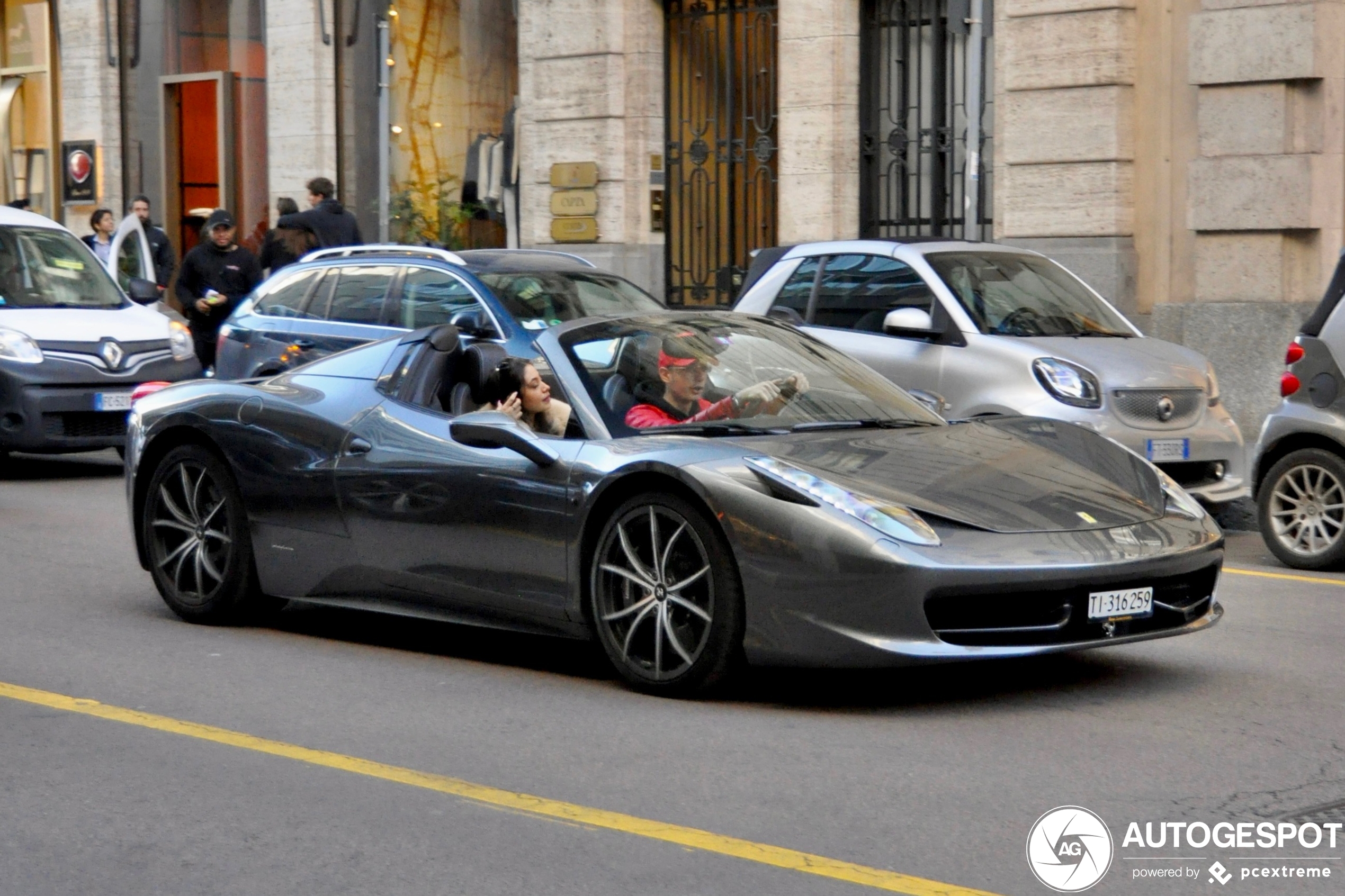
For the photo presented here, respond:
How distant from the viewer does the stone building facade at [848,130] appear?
15961 mm

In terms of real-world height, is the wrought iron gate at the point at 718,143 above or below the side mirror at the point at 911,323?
above

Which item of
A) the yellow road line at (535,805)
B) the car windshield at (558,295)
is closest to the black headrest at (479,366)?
the yellow road line at (535,805)

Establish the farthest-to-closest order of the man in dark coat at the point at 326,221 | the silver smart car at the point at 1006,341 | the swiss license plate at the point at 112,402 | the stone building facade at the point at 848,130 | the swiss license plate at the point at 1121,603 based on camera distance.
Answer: the man in dark coat at the point at 326,221 → the stone building facade at the point at 848,130 → the swiss license plate at the point at 112,402 → the silver smart car at the point at 1006,341 → the swiss license plate at the point at 1121,603

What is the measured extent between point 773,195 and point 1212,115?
15.6 feet

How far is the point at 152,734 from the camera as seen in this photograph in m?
6.21

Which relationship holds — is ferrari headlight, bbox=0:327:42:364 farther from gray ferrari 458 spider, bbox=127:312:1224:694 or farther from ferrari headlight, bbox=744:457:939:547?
ferrari headlight, bbox=744:457:939:547

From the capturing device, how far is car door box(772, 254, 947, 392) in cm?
1174

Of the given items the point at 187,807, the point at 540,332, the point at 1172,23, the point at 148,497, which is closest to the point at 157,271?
the point at 1172,23

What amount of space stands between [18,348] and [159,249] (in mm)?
8221

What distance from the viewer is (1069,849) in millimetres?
4777

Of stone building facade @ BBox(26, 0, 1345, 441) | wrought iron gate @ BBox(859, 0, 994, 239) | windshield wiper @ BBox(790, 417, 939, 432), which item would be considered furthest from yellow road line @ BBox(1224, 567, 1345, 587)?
wrought iron gate @ BBox(859, 0, 994, 239)

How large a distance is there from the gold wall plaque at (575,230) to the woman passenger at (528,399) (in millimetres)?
13184

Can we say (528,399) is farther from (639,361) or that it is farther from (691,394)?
(691,394)

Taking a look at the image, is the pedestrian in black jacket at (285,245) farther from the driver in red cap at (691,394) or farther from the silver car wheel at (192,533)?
the driver in red cap at (691,394)
